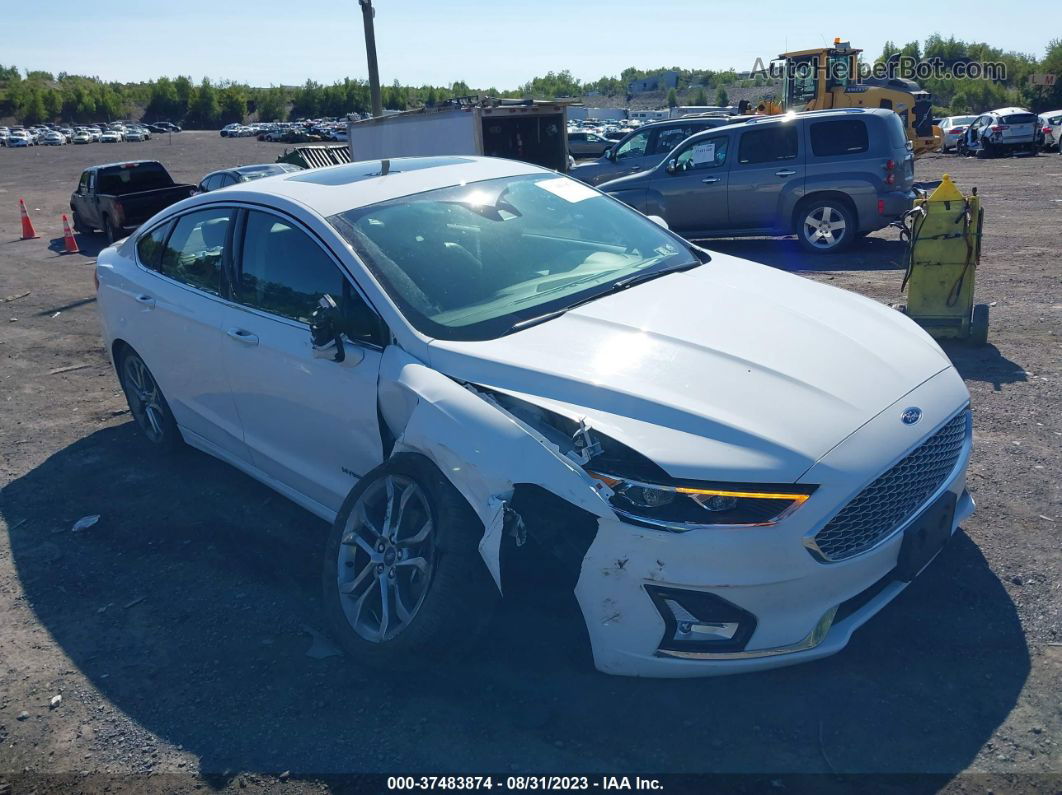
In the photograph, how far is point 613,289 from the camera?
407cm

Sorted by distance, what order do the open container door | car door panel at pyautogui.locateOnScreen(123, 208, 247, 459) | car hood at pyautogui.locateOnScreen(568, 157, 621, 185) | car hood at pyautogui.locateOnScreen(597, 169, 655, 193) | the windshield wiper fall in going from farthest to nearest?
the open container door < car hood at pyautogui.locateOnScreen(568, 157, 621, 185) < car hood at pyautogui.locateOnScreen(597, 169, 655, 193) < car door panel at pyautogui.locateOnScreen(123, 208, 247, 459) < the windshield wiper

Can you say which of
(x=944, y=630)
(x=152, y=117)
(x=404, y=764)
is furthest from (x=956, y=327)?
(x=152, y=117)

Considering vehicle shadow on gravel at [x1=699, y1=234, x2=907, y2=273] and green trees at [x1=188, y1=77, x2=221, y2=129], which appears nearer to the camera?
vehicle shadow on gravel at [x1=699, y1=234, x2=907, y2=273]

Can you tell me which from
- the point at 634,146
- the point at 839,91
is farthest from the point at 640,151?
the point at 839,91

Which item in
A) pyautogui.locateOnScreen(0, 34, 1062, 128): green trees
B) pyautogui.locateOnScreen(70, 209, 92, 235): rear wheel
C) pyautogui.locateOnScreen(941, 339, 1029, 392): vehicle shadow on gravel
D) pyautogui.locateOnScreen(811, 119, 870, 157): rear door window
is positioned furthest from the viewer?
pyautogui.locateOnScreen(0, 34, 1062, 128): green trees

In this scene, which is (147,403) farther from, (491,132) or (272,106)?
(272,106)

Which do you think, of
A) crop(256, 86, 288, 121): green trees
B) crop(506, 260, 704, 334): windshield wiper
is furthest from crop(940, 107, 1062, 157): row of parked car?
crop(256, 86, 288, 121): green trees

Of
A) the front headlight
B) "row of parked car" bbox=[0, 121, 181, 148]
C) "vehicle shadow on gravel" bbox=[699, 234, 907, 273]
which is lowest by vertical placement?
"vehicle shadow on gravel" bbox=[699, 234, 907, 273]

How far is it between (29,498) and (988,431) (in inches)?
226

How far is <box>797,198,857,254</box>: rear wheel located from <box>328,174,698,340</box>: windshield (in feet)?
25.5

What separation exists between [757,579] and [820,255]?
10.0 metres

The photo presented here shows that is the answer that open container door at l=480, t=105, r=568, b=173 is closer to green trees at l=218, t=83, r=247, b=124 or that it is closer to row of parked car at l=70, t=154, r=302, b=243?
row of parked car at l=70, t=154, r=302, b=243

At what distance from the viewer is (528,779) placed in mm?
2902

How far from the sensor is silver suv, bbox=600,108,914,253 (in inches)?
451
